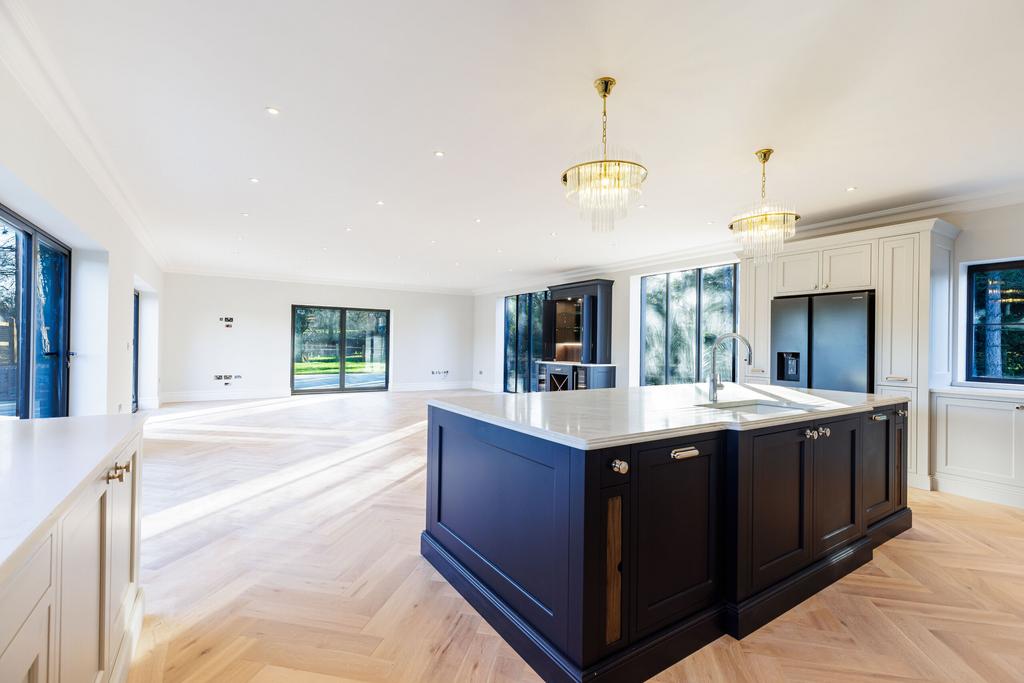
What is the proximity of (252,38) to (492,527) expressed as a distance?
2509 millimetres

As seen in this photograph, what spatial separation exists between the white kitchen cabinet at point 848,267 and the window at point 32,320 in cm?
662

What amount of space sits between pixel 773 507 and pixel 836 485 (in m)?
0.64

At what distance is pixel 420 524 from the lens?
3.24m

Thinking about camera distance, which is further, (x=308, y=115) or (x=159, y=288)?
(x=159, y=288)

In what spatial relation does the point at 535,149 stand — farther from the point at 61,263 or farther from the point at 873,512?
the point at 61,263

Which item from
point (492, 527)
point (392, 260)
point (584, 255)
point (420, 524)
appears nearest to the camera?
point (492, 527)

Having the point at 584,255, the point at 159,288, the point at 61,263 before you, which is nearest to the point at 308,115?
the point at 61,263

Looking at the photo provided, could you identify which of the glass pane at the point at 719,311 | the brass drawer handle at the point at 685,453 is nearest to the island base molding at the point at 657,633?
the brass drawer handle at the point at 685,453

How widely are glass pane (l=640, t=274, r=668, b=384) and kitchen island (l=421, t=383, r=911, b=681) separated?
489 centimetres

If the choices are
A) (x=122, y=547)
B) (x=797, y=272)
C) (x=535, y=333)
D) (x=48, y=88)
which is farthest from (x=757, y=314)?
(x=48, y=88)

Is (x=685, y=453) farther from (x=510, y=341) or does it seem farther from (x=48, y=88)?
(x=510, y=341)

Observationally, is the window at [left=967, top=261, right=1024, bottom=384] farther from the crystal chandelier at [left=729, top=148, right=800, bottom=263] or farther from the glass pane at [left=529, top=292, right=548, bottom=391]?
the glass pane at [left=529, top=292, right=548, bottom=391]

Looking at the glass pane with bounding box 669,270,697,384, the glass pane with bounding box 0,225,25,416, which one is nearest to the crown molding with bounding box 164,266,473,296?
the glass pane with bounding box 669,270,697,384

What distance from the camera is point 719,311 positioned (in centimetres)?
676
